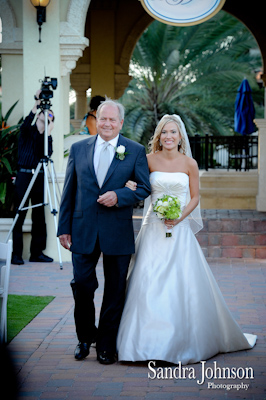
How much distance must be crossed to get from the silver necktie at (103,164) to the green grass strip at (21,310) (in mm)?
1624

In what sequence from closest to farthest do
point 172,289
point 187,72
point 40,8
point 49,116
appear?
1. point 172,289
2. point 49,116
3. point 40,8
4. point 187,72

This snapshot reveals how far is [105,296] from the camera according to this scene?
4906mm

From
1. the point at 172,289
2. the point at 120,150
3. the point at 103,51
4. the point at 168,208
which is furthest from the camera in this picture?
the point at 103,51

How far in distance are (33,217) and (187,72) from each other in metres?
15.8

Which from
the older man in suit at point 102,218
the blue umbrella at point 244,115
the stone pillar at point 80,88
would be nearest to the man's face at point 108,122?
the older man in suit at point 102,218

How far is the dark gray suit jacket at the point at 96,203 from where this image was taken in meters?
4.76

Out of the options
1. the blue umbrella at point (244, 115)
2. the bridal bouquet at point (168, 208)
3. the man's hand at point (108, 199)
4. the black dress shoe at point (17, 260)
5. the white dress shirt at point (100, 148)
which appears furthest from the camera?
the blue umbrella at point (244, 115)

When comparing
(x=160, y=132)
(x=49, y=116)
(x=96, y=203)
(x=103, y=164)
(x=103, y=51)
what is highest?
(x=103, y=51)

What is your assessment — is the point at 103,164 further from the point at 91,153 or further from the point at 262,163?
the point at 262,163

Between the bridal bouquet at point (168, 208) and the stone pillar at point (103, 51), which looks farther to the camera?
the stone pillar at point (103, 51)

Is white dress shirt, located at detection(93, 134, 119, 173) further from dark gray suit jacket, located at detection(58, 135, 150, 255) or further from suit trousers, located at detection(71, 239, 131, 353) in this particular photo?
suit trousers, located at detection(71, 239, 131, 353)

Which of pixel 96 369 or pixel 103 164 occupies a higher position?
pixel 103 164

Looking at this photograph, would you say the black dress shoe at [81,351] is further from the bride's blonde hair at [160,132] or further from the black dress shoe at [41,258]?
the black dress shoe at [41,258]

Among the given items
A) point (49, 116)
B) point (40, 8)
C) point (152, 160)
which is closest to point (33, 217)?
point (49, 116)
